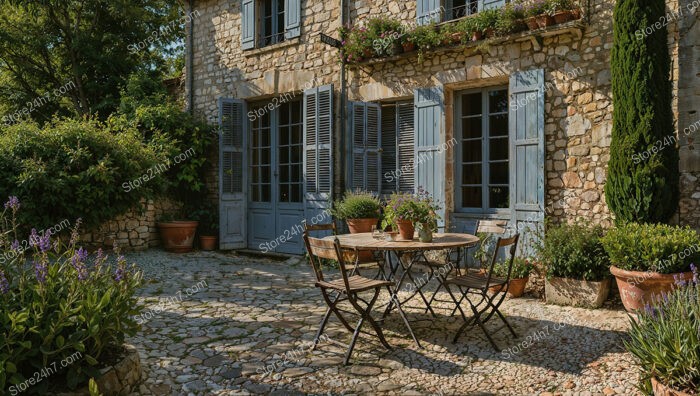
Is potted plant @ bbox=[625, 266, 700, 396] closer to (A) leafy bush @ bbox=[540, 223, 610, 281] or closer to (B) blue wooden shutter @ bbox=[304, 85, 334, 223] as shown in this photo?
(A) leafy bush @ bbox=[540, 223, 610, 281]

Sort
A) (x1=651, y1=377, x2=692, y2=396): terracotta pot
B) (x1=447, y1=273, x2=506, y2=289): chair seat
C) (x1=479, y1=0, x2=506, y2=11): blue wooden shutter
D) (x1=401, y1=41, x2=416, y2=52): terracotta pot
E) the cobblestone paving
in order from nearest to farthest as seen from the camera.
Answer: (x1=651, y1=377, x2=692, y2=396): terracotta pot → the cobblestone paving → (x1=447, y1=273, x2=506, y2=289): chair seat → (x1=479, y1=0, x2=506, y2=11): blue wooden shutter → (x1=401, y1=41, x2=416, y2=52): terracotta pot

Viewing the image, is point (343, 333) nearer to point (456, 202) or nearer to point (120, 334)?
point (120, 334)

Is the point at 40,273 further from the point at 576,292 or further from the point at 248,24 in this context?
the point at 248,24

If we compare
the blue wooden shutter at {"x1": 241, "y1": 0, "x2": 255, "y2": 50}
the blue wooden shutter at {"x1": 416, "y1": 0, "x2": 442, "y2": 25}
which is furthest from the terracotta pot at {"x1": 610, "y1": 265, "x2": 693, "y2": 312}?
the blue wooden shutter at {"x1": 241, "y1": 0, "x2": 255, "y2": 50}

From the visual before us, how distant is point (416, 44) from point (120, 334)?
17.9 ft

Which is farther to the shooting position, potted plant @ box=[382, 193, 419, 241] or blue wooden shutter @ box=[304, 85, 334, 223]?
blue wooden shutter @ box=[304, 85, 334, 223]

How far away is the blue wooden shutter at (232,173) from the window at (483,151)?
13.8ft

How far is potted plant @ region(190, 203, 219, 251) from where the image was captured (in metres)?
9.23

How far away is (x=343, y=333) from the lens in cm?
420

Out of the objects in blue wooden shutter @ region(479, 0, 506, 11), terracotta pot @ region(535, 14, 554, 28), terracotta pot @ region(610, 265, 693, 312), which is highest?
blue wooden shutter @ region(479, 0, 506, 11)

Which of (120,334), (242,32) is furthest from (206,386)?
(242,32)

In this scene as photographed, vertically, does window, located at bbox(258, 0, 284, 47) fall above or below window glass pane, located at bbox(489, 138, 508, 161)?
above

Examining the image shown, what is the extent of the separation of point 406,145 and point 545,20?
2.54 m

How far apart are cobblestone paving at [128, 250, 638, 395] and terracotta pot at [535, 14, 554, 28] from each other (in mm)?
3139
